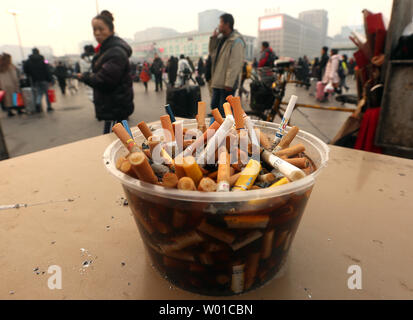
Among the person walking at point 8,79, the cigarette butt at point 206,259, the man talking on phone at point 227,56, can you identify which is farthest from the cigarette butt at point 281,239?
the person walking at point 8,79

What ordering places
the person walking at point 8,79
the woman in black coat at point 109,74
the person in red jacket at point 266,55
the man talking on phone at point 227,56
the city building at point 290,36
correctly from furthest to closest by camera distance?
the city building at point 290,36 < the person in red jacket at point 266,55 < the person walking at point 8,79 < the man talking on phone at point 227,56 < the woman in black coat at point 109,74

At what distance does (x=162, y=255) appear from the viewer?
414 mm

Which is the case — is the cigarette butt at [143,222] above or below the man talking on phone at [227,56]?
below

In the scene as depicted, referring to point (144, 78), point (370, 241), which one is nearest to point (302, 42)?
point (144, 78)

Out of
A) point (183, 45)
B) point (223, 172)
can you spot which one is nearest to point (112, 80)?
point (223, 172)

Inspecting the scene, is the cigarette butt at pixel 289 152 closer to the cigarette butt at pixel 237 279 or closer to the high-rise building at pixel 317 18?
the cigarette butt at pixel 237 279

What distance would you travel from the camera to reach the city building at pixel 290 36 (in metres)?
61.3

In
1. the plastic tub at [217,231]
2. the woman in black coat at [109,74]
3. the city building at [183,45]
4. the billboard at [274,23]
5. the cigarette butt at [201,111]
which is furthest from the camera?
the billboard at [274,23]

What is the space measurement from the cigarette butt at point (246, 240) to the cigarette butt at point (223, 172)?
0.08m

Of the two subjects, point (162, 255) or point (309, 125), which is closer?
point (162, 255)

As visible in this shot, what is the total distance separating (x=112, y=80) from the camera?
187 centimetres

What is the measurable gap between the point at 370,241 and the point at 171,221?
41 cm

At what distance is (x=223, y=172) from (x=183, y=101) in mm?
2573
